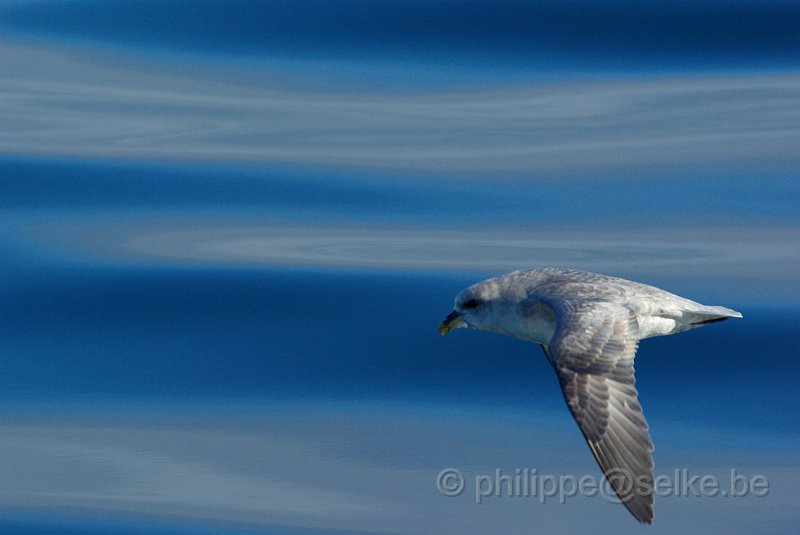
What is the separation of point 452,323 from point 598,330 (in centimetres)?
124

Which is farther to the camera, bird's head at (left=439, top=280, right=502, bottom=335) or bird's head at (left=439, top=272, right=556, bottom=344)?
bird's head at (left=439, top=280, right=502, bottom=335)

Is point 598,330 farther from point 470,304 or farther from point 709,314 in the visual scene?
point 470,304

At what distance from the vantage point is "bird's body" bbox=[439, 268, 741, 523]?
217 inches

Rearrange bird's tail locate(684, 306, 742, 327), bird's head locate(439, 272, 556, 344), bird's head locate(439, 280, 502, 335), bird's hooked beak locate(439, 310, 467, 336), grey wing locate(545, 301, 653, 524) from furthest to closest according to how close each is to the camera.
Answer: bird's hooked beak locate(439, 310, 467, 336) → bird's head locate(439, 280, 502, 335) → bird's head locate(439, 272, 556, 344) → bird's tail locate(684, 306, 742, 327) → grey wing locate(545, 301, 653, 524)

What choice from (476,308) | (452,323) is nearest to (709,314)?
(476,308)

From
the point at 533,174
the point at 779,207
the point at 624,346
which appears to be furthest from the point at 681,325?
the point at 533,174

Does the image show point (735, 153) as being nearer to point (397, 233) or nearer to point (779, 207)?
point (779, 207)

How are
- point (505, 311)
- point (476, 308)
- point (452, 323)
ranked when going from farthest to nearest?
point (452, 323), point (476, 308), point (505, 311)

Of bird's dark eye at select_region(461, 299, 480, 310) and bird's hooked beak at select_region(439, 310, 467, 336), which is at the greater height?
bird's dark eye at select_region(461, 299, 480, 310)

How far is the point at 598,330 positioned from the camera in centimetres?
598

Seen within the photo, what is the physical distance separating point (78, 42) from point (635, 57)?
4.12 meters

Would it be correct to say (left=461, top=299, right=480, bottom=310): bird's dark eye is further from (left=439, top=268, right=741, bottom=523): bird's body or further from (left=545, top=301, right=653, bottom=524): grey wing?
(left=545, top=301, right=653, bottom=524): grey wing

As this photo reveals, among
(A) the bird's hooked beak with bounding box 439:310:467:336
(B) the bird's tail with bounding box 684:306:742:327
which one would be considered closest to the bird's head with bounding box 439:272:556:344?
(A) the bird's hooked beak with bounding box 439:310:467:336

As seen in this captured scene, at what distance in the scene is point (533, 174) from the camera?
30.1 feet
